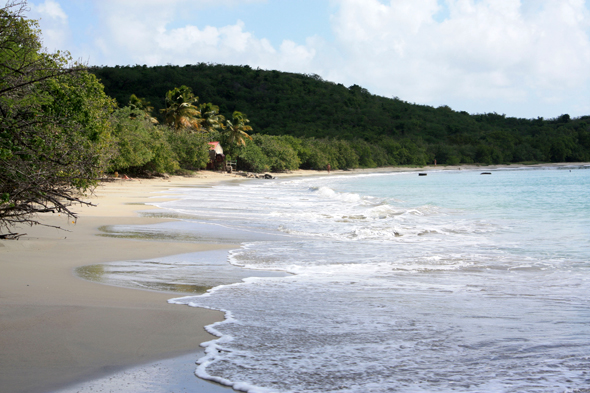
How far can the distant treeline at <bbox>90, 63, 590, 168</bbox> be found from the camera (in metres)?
97.6

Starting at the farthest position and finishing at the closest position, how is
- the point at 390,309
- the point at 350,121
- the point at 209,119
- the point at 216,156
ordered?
the point at 350,121, the point at 209,119, the point at 216,156, the point at 390,309

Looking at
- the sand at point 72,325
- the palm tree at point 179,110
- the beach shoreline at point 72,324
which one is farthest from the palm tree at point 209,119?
the sand at point 72,325

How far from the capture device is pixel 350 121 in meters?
118

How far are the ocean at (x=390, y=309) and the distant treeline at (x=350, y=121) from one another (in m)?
72.6

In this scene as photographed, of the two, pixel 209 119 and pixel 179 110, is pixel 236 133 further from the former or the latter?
pixel 179 110

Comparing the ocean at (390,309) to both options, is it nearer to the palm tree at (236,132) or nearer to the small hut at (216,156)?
the small hut at (216,156)

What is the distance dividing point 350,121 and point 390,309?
114799 millimetres

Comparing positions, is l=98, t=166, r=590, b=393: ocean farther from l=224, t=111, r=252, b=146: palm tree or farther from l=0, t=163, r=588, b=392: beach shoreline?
l=224, t=111, r=252, b=146: palm tree

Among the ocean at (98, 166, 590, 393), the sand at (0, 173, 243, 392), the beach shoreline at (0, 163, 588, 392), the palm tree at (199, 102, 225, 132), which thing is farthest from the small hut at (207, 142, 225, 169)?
the sand at (0, 173, 243, 392)

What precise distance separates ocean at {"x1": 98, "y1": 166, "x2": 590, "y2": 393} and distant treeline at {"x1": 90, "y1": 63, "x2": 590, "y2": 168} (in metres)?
72.6

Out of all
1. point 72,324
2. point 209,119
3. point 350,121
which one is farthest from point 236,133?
point 350,121

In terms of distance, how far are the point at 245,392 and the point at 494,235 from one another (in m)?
10.9

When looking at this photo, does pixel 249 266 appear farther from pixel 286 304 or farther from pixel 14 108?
pixel 14 108

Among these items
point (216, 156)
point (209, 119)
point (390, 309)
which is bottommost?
point (390, 309)
